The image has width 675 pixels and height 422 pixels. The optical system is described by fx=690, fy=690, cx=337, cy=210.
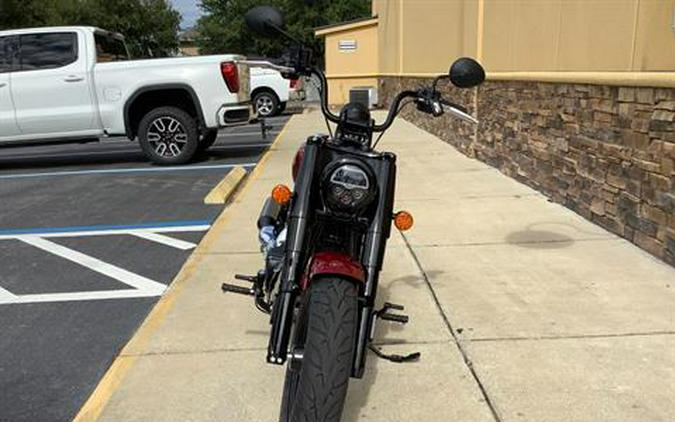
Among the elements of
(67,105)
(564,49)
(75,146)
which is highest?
(564,49)

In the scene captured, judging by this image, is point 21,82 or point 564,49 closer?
point 564,49

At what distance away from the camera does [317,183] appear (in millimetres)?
2904

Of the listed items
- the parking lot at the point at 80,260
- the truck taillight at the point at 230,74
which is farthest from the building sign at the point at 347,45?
the truck taillight at the point at 230,74

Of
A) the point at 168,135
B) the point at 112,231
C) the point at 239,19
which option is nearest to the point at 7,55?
the point at 168,135

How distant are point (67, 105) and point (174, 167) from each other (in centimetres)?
176

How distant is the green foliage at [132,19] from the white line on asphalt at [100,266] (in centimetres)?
3039

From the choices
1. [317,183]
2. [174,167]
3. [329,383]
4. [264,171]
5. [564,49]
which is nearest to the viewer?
[329,383]

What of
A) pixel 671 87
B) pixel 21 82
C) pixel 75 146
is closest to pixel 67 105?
pixel 21 82

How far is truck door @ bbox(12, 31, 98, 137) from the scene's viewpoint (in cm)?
991

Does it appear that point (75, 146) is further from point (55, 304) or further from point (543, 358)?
point (543, 358)

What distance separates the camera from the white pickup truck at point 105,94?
9836 mm

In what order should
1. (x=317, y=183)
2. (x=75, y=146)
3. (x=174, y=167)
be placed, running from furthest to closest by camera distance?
(x=75, y=146) → (x=174, y=167) → (x=317, y=183)

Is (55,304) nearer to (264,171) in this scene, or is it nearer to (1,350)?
(1,350)

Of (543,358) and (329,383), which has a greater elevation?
(329,383)
